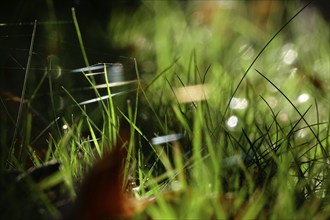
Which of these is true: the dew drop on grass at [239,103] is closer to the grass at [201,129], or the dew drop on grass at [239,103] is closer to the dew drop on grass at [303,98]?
the grass at [201,129]

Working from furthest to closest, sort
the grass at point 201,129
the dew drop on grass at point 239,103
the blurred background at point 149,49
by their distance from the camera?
the blurred background at point 149,49 → the dew drop on grass at point 239,103 → the grass at point 201,129

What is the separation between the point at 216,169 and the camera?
1.08 meters

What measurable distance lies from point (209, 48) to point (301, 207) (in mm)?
1642

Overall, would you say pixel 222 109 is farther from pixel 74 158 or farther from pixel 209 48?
pixel 209 48

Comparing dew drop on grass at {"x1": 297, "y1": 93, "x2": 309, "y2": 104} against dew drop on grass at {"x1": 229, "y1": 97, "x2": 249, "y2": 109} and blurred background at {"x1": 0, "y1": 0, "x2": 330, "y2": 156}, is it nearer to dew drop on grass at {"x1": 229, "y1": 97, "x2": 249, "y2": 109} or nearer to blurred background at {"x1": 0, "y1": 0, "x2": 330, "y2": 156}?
blurred background at {"x1": 0, "y1": 0, "x2": 330, "y2": 156}

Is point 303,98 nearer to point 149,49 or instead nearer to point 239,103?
point 239,103

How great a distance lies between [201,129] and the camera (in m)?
1.48

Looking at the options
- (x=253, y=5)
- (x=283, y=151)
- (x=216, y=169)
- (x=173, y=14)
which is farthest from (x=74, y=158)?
(x=253, y=5)

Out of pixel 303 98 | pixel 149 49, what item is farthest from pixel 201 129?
pixel 149 49

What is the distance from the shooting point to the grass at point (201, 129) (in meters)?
1.00

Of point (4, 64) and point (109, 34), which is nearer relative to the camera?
point (4, 64)

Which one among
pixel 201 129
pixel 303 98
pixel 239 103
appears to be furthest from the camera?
pixel 303 98

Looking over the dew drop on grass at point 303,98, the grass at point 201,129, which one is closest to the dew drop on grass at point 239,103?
the grass at point 201,129

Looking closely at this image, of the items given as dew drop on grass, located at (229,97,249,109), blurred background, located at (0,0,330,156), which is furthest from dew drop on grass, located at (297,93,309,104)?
dew drop on grass, located at (229,97,249,109)
